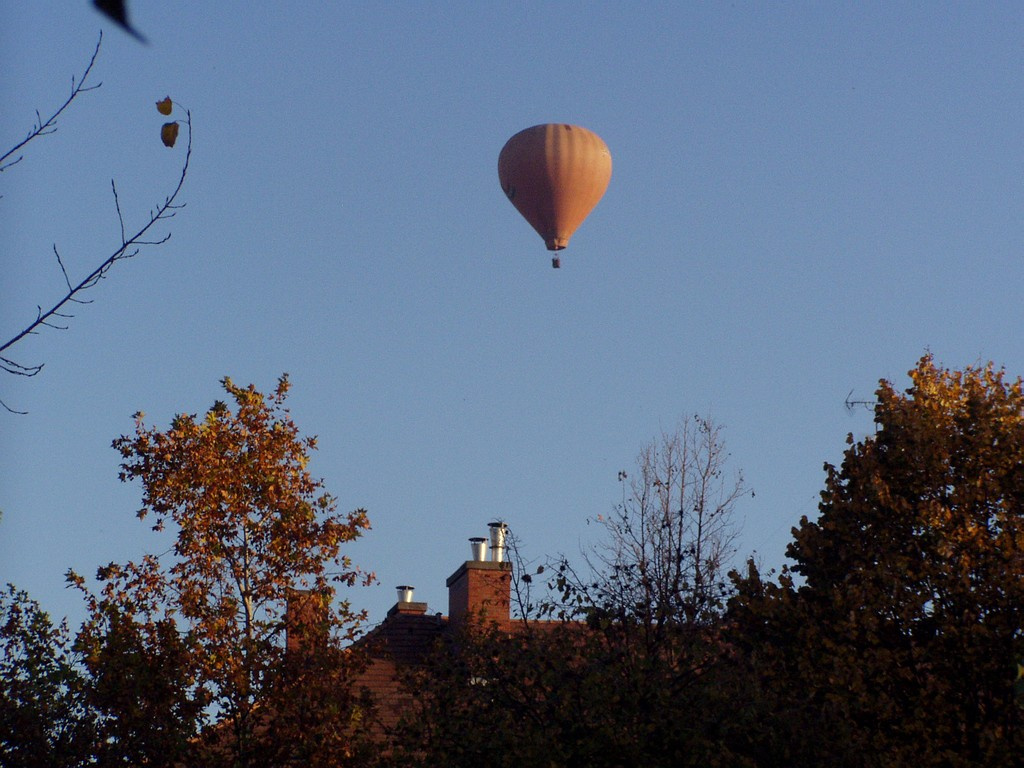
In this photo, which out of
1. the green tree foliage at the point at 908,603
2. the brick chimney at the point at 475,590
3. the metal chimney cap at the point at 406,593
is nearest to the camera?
the green tree foliage at the point at 908,603

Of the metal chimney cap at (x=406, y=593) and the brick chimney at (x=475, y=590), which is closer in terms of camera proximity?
the brick chimney at (x=475, y=590)

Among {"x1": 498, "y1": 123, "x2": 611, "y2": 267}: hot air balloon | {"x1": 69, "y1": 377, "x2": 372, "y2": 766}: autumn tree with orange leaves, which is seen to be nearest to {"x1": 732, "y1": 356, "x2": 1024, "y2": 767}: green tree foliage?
{"x1": 69, "y1": 377, "x2": 372, "y2": 766}: autumn tree with orange leaves

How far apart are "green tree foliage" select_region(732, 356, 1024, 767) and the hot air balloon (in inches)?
610

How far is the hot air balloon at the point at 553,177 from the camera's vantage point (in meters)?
30.5

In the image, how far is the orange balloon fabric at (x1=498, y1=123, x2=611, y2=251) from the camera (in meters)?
30.5

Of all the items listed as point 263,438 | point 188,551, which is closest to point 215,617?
point 188,551

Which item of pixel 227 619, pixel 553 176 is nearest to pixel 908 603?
pixel 227 619

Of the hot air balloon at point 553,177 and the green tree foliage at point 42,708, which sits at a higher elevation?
the hot air balloon at point 553,177

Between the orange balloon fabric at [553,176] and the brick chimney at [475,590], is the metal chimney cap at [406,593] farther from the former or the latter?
the orange balloon fabric at [553,176]

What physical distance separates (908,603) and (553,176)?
59.3 ft

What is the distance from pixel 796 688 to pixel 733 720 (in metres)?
1.66

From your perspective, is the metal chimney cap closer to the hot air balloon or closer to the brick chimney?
→ the brick chimney

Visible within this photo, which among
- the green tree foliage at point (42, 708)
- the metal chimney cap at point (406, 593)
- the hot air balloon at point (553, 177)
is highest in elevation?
the hot air balloon at point (553, 177)

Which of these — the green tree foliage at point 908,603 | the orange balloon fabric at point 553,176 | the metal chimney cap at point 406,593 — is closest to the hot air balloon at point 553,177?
the orange balloon fabric at point 553,176
